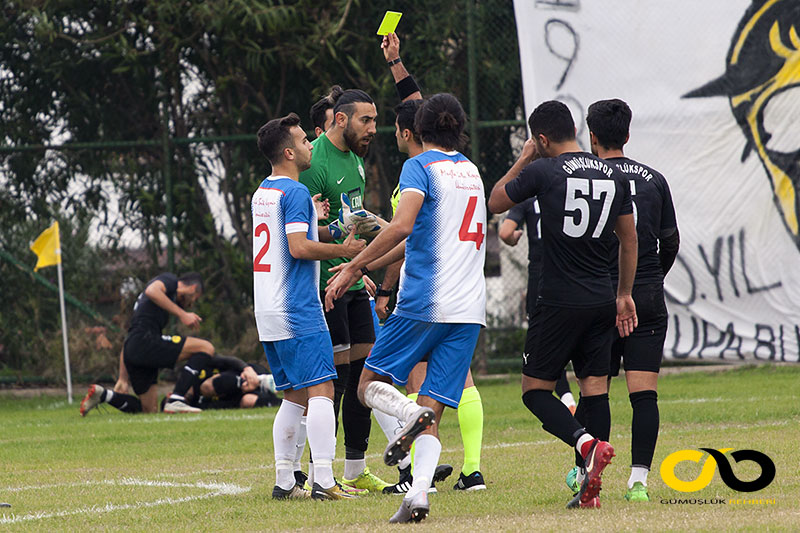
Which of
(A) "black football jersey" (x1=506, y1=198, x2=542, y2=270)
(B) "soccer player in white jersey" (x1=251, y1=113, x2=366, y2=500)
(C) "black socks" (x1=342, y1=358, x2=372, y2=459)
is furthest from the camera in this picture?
(A) "black football jersey" (x1=506, y1=198, x2=542, y2=270)

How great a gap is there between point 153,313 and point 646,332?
7.69m

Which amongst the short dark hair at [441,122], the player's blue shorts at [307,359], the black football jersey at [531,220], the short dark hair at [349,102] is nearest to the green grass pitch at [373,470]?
the player's blue shorts at [307,359]

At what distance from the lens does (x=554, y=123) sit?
19.0ft

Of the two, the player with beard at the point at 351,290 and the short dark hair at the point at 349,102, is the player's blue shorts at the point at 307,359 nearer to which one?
the player with beard at the point at 351,290

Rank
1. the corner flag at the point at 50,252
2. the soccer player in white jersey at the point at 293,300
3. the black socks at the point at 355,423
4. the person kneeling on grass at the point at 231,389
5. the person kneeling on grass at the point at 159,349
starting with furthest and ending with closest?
1. the corner flag at the point at 50,252
2. the person kneeling on grass at the point at 231,389
3. the person kneeling on grass at the point at 159,349
4. the black socks at the point at 355,423
5. the soccer player in white jersey at the point at 293,300

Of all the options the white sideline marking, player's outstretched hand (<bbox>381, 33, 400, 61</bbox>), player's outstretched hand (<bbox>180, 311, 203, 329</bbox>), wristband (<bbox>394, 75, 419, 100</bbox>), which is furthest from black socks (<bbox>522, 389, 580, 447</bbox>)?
player's outstretched hand (<bbox>180, 311, 203, 329</bbox>)

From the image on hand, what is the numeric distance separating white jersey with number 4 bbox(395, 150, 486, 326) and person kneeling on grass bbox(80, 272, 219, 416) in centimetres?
683

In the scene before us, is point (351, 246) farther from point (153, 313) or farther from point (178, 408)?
point (153, 313)

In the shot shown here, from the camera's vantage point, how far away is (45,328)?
47.2 ft

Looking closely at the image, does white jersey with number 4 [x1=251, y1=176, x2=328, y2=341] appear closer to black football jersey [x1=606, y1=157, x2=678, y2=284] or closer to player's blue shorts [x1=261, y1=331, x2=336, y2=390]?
player's blue shorts [x1=261, y1=331, x2=336, y2=390]

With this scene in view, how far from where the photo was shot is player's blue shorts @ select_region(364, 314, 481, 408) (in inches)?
222

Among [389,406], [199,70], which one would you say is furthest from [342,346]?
[199,70]

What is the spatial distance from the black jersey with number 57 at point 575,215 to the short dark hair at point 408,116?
65cm

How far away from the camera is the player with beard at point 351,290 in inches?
261
